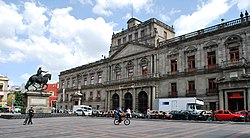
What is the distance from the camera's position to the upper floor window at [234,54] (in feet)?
101

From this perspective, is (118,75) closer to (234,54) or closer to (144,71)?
(144,71)

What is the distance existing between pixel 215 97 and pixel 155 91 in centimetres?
1060

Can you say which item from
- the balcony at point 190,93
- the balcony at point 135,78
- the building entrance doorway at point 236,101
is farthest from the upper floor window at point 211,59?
the balcony at point 135,78

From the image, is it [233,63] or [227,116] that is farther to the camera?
[233,63]

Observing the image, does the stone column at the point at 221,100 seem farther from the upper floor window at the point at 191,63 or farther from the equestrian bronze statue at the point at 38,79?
the equestrian bronze statue at the point at 38,79

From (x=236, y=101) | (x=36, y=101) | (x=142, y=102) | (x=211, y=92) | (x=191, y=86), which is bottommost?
(x=142, y=102)

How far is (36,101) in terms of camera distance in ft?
86.4

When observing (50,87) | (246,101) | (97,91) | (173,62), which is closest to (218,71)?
(246,101)

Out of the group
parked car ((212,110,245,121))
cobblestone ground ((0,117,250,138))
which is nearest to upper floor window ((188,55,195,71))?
parked car ((212,110,245,121))

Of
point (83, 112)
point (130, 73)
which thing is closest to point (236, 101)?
point (130, 73)

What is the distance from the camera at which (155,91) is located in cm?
3972

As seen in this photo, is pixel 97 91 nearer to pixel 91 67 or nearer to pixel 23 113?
pixel 91 67

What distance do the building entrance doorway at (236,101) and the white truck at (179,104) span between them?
3.54m

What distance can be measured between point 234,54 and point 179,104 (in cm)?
984
